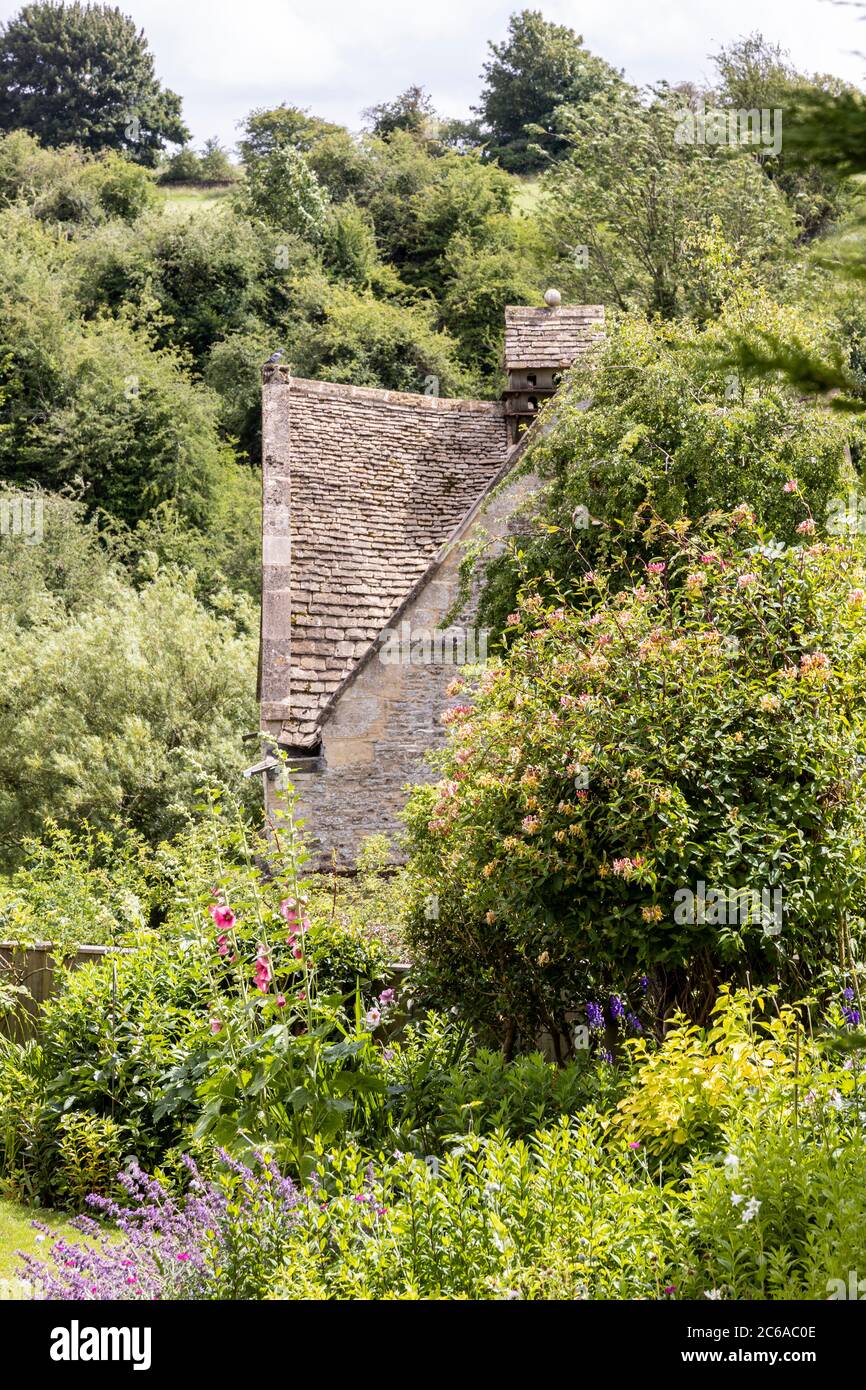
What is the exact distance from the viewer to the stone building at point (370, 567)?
12.4m

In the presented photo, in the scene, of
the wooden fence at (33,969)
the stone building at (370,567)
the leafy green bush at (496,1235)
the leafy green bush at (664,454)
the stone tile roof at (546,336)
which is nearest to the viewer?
the leafy green bush at (496,1235)

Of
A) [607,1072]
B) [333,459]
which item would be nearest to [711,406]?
[333,459]

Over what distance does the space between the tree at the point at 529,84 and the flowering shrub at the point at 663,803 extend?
2164 inches

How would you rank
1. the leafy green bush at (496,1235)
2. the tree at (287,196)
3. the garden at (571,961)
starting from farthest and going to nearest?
the tree at (287,196), the garden at (571,961), the leafy green bush at (496,1235)

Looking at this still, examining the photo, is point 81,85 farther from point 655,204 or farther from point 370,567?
point 370,567

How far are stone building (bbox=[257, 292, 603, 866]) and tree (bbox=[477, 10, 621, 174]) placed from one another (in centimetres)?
4570

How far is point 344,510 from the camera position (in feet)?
47.0

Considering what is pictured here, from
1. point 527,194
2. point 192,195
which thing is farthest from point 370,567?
point 192,195

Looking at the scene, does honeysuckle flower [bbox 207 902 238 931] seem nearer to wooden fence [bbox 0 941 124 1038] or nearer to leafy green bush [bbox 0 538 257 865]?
wooden fence [bbox 0 941 124 1038]

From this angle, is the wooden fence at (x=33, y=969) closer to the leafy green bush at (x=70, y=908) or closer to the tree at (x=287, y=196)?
the leafy green bush at (x=70, y=908)

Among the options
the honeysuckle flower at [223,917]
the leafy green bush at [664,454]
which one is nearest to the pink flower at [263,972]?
the honeysuckle flower at [223,917]

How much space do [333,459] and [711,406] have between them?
524cm

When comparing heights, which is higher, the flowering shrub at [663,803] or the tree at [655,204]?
the tree at [655,204]

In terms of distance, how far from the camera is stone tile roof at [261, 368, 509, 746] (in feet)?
41.9
